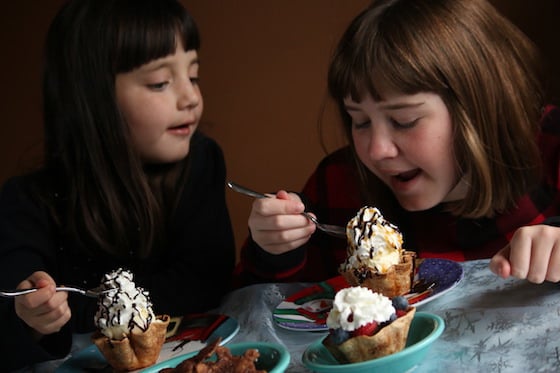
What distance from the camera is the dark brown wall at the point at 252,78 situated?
114 inches

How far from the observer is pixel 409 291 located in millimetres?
1145

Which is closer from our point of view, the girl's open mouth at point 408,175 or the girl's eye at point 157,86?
the girl's open mouth at point 408,175

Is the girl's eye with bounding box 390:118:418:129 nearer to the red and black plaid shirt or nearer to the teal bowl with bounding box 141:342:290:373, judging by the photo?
the red and black plaid shirt

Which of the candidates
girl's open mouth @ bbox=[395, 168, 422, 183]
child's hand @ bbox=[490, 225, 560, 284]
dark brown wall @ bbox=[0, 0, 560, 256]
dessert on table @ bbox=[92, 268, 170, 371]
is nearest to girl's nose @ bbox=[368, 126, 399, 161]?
girl's open mouth @ bbox=[395, 168, 422, 183]

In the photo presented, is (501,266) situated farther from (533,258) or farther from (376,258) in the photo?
(376,258)

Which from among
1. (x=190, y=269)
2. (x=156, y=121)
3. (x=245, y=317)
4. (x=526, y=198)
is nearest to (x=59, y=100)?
(x=156, y=121)

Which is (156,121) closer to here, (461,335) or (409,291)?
(409,291)

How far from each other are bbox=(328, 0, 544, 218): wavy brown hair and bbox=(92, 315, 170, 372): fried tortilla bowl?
0.62m

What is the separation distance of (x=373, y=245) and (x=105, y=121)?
85cm

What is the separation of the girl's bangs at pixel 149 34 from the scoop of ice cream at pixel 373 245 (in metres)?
0.72

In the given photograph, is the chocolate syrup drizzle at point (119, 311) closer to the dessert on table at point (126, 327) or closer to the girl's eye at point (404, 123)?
the dessert on table at point (126, 327)

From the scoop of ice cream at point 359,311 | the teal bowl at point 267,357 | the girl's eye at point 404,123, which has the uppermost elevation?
the girl's eye at point 404,123

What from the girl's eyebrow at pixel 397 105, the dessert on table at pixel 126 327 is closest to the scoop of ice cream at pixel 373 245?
the girl's eyebrow at pixel 397 105

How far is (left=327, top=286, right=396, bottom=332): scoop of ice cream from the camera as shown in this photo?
2.80 feet
